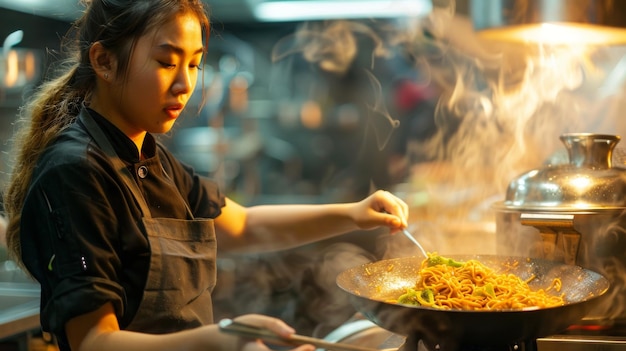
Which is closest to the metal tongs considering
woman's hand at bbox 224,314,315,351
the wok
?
woman's hand at bbox 224,314,315,351

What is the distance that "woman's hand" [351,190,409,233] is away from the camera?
1695mm

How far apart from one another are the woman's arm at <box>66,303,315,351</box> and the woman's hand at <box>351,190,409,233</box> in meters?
0.74

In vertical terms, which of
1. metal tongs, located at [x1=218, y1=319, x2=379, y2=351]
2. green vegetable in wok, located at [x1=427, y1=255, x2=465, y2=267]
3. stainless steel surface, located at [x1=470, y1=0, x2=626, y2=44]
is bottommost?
green vegetable in wok, located at [x1=427, y1=255, x2=465, y2=267]

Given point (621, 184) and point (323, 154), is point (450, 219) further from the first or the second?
point (323, 154)

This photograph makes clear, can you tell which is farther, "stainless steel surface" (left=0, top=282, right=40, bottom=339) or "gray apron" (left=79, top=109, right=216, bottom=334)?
"stainless steel surface" (left=0, top=282, right=40, bottom=339)

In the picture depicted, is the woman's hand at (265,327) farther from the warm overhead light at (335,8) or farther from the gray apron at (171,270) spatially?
the warm overhead light at (335,8)

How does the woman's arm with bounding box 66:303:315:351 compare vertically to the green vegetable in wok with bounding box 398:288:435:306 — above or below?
above

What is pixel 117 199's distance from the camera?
50.5 inches

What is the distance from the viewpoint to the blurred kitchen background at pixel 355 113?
2.47 metres

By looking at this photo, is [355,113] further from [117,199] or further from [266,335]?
[266,335]

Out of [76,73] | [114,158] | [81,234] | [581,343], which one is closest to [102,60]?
[76,73]

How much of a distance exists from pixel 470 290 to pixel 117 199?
82 cm

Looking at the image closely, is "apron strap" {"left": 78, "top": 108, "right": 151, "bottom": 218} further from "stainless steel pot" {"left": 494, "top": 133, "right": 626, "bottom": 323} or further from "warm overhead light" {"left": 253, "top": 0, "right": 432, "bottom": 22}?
"warm overhead light" {"left": 253, "top": 0, "right": 432, "bottom": 22}

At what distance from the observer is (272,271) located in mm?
4301
